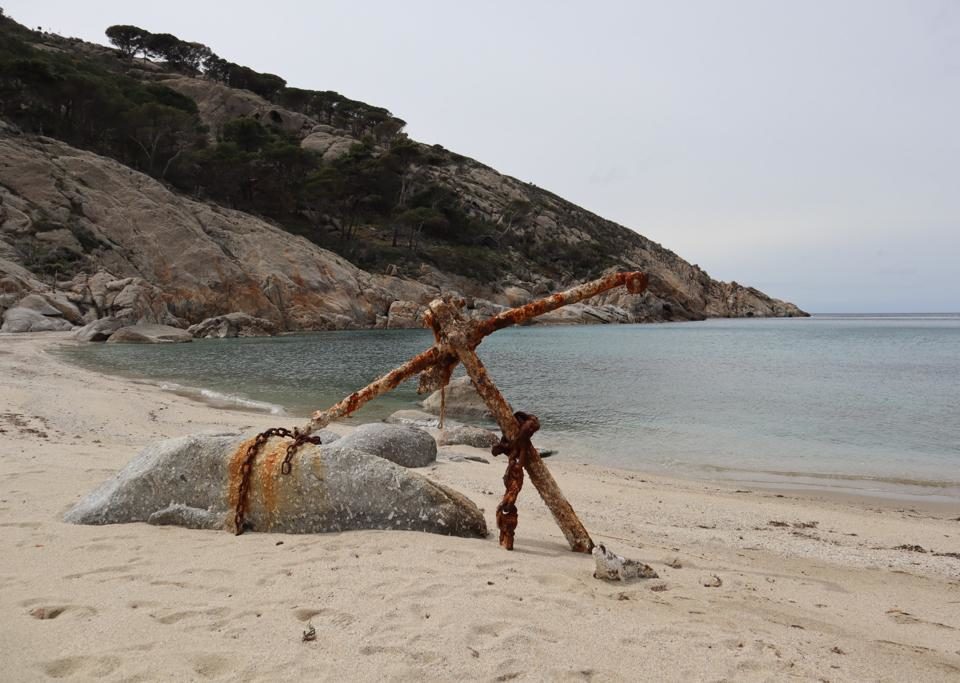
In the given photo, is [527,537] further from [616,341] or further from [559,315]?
[559,315]

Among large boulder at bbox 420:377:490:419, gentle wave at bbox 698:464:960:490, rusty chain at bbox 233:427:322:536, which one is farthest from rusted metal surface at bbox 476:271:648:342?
large boulder at bbox 420:377:490:419

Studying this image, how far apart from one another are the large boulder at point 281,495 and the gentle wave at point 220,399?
10.2 meters

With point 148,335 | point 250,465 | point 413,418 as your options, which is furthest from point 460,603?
point 148,335

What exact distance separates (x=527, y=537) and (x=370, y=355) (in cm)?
2599

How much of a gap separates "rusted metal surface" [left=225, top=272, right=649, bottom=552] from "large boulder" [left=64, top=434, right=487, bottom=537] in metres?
0.11

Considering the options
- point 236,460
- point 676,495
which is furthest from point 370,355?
→ point 236,460

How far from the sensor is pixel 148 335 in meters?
35.5

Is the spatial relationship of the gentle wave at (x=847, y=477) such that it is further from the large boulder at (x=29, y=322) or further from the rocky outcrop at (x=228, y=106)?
the rocky outcrop at (x=228, y=106)

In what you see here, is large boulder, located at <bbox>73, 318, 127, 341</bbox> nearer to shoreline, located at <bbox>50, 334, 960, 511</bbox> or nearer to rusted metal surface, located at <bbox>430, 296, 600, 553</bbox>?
shoreline, located at <bbox>50, 334, 960, 511</bbox>

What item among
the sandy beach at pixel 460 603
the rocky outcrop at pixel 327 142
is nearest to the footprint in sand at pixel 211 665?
the sandy beach at pixel 460 603

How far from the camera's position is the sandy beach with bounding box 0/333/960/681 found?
3211 millimetres

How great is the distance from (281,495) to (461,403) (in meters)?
11.8


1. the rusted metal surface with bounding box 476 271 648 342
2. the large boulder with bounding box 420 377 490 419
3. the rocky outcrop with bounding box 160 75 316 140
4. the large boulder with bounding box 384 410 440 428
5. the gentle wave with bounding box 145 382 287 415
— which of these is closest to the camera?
the rusted metal surface with bounding box 476 271 648 342

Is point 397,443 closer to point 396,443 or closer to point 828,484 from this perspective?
point 396,443
